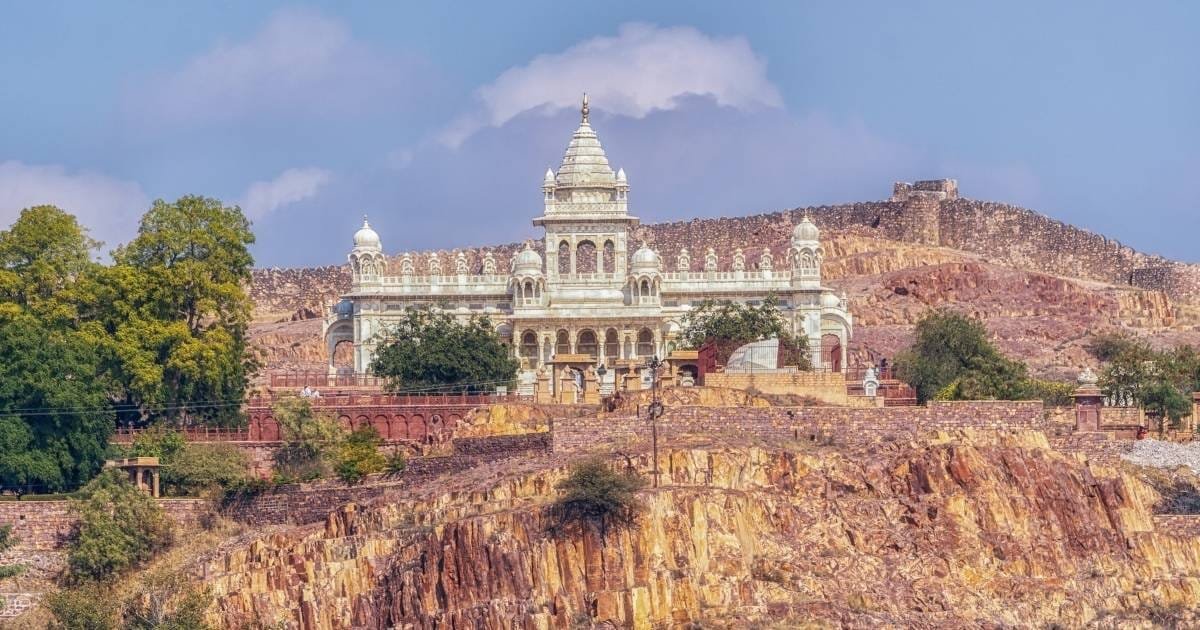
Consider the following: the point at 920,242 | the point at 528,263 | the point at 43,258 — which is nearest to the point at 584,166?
the point at 528,263

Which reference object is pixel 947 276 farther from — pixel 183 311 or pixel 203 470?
pixel 203 470

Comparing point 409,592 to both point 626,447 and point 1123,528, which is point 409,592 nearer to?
point 626,447

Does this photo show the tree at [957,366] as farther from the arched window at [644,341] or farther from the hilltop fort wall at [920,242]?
the hilltop fort wall at [920,242]

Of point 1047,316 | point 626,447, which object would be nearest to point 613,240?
point 1047,316

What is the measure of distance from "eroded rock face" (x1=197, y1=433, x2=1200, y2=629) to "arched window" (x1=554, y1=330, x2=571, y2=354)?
88.0ft

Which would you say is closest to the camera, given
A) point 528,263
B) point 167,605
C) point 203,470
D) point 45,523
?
point 167,605

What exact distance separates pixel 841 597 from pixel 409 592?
917 cm

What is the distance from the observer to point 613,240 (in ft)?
384

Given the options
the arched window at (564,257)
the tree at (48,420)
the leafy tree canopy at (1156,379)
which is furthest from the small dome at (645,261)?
the tree at (48,420)

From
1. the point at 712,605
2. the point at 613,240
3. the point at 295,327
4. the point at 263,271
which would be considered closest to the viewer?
the point at 712,605

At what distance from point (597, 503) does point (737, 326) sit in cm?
2813

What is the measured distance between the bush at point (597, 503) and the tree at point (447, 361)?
823 inches

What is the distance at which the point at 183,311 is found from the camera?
10269 centimetres

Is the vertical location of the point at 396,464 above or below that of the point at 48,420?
below
